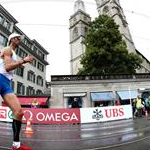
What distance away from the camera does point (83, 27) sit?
286 ft

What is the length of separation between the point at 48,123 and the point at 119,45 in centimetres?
2237

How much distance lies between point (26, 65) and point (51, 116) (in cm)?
3424

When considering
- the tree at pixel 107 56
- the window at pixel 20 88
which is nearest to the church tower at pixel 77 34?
the window at pixel 20 88

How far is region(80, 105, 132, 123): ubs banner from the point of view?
18.0 m

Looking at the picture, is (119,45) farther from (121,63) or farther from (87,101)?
(87,101)

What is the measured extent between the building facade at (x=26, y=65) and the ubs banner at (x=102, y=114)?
18.8m

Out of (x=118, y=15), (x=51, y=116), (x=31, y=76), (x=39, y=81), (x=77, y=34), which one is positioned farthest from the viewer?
(x=77, y=34)

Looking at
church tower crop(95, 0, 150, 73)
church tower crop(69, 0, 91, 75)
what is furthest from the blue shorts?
church tower crop(69, 0, 91, 75)

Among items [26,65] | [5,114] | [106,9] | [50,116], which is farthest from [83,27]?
[50,116]

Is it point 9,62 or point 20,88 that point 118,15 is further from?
point 9,62

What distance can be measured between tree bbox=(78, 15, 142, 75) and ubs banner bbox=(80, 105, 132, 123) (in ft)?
51.1

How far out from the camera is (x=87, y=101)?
103ft

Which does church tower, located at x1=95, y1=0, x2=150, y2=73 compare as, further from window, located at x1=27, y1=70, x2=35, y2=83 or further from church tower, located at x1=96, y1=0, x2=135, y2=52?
window, located at x1=27, y1=70, x2=35, y2=83

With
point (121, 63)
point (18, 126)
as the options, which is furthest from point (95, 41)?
point (18, 126)
